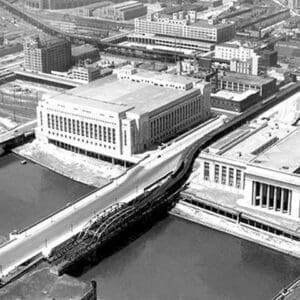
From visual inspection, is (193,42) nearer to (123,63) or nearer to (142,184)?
(123,63)

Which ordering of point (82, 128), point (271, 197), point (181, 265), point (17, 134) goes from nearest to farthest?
1. point (181, 265)
2. point (271, 197)
3. point (82, 128)
4. point (17, 134)

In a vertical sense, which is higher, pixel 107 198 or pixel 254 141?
pixel 254 141

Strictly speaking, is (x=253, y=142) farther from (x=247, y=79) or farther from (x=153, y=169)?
(x=247, y=79)

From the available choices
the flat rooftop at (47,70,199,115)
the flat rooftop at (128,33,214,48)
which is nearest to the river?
the flat rooftop at (47,70,199,115)

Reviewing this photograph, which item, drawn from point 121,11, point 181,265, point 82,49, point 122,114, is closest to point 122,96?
point 122,114

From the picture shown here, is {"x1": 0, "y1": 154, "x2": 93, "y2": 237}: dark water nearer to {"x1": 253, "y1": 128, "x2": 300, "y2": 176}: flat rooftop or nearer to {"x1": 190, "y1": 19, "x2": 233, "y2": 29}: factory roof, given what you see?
{"x1": 253, "y1": 128, "x2": 300, "y2": 176}: flat rooftop
